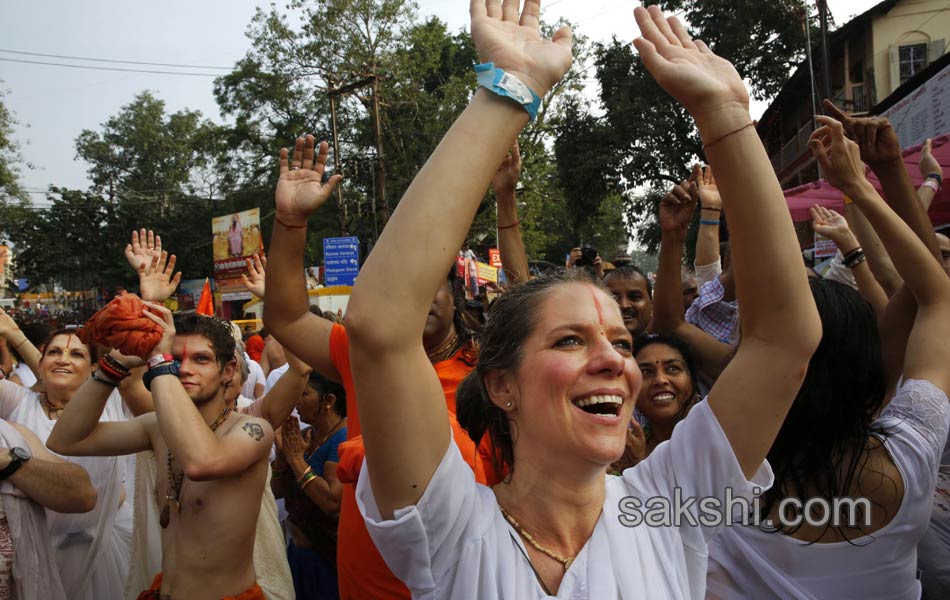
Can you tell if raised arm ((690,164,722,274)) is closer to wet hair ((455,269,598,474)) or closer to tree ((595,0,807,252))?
wet hair ((455,269,598,474))

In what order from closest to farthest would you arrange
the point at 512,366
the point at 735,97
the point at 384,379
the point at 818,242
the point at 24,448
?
1. the point at 384,379
2. the point at 735,97
3. the point at 512,366
4. the point at 24,448
5. the point at 818,242

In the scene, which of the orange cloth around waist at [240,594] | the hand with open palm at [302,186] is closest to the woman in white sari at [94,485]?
the orange cloth around waist at [240,594]

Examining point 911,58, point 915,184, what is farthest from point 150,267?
point 911,58

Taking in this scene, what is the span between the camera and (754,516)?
1.80 metres

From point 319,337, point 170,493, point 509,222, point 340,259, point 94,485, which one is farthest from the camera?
point 340,259

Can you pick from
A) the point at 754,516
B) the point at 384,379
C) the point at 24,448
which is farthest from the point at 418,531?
the point at 24,448

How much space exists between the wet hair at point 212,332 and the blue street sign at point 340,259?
17.2 meters

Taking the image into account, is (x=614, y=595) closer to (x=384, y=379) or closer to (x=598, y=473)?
(x=598, y=473)

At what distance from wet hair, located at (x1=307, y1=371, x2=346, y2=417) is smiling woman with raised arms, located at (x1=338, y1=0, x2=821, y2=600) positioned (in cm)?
261

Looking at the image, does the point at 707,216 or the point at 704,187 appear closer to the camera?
the point at 704,187

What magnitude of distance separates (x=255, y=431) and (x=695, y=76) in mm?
2168

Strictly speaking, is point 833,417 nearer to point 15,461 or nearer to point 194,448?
point 194,448

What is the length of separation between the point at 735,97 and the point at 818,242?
505 cm

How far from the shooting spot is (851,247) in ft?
10.2
